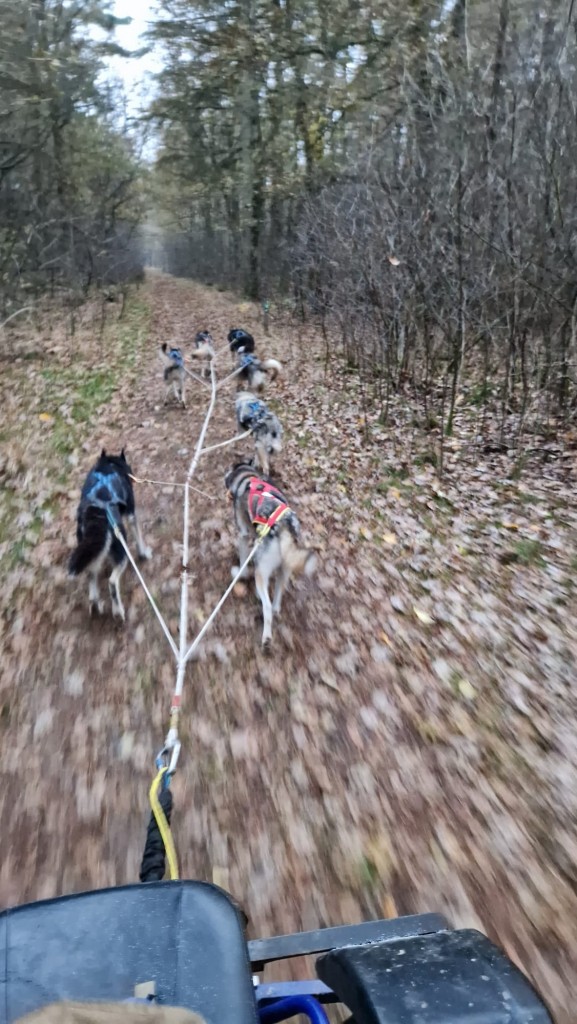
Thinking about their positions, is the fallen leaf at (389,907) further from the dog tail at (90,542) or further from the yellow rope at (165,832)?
the dog tail at (90,542)

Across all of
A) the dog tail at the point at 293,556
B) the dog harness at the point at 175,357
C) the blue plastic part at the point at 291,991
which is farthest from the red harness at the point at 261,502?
the dog harness at the point at 175,357

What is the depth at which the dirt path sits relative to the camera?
2.86 meters

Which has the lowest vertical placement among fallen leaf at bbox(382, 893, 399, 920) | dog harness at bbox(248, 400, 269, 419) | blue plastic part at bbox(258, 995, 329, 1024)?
fallen leaf at bbox(382, 893, 399, 920)

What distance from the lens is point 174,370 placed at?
1120 cm

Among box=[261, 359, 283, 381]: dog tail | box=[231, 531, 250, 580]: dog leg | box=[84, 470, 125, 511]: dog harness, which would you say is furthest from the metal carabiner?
box=[261, 359, 283, 381]: dog tail

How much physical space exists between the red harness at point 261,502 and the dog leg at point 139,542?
126 cm

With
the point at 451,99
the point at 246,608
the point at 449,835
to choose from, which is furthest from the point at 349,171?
the point at 449,835

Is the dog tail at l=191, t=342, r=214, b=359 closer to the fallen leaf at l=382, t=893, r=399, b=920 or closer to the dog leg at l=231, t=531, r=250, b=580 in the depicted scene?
the dog leg at l=231, t=531, r=250, b=580

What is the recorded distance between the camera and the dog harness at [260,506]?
4.55 m

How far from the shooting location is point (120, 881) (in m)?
2.83

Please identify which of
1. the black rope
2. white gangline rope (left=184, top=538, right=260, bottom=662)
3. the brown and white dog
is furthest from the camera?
the brown and white dog

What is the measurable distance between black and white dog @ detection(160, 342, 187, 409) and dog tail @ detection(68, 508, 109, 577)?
700 cm

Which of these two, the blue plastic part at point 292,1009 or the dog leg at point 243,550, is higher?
the blue plastic part at point 292,1009

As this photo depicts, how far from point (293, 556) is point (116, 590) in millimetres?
1561
